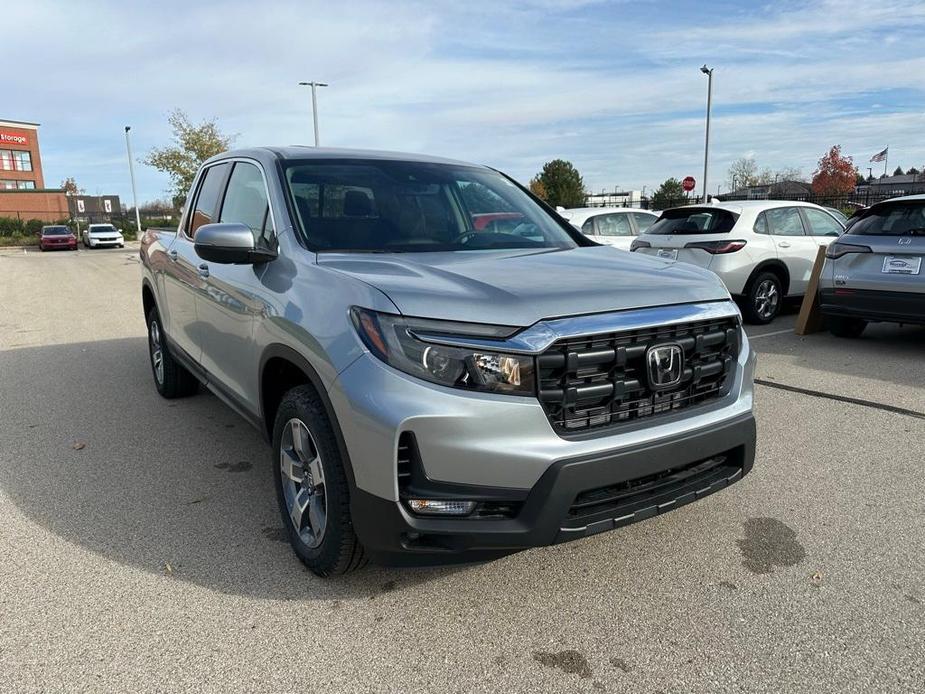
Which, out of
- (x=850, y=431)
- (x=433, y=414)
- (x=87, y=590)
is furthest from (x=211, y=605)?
(x=850, y=431)

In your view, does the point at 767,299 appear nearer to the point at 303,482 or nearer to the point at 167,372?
the point at 167,372

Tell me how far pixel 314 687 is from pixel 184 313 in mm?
2999

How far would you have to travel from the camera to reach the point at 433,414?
2262mm

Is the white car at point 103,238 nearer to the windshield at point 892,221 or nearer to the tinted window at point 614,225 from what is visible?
the tinted window at point 614,225

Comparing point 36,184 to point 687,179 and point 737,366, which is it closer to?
point 687,179

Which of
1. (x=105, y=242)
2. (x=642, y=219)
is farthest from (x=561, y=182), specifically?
(x=642, y=219)

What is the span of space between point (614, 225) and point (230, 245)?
9.91 meters

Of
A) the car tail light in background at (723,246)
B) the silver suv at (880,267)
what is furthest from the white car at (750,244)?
the silver suv at (880,267)

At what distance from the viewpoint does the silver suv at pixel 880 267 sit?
21.5 ft

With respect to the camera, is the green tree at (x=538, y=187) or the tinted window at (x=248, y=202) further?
the green tree at (x=538, y=187)

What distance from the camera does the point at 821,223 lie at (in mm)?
9711

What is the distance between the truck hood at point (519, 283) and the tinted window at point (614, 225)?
29.4 feet

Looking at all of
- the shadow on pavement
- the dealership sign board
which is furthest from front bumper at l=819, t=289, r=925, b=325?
the dealership sign board

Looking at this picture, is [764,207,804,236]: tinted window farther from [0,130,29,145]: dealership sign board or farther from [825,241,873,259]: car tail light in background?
[0,130,29,145]: dealership sign board
